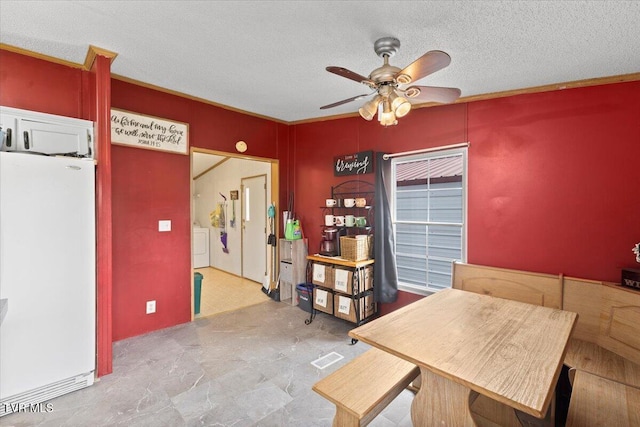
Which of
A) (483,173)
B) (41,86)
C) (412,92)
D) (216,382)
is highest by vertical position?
(41,86)

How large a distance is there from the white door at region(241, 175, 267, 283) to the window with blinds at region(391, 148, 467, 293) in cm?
216

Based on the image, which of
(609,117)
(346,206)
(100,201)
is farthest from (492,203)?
(100,201)

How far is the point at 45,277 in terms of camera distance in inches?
78.2

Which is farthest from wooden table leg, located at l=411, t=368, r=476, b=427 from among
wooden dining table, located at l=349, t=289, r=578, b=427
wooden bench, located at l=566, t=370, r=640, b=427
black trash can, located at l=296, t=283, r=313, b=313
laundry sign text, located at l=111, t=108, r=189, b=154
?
laundry sign text, located at l=111, t=108, r=189, b=154

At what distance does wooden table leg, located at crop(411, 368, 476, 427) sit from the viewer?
138cm

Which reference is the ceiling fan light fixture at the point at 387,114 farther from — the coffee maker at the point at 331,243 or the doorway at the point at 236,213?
the doorway at the point at 236,213

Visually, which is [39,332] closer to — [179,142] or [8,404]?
[8,404]

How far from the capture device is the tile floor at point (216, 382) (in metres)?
1.86

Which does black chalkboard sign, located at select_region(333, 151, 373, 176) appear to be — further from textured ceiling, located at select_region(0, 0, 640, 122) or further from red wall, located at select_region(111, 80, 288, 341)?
red wall, located at select_region(111, 80, 288, 341)

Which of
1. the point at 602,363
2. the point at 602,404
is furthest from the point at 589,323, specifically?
the point at 602,404

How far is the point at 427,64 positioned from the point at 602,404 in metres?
Result: 2.02

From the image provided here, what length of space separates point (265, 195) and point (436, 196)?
2.54 meters

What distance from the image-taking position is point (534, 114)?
2.55 metres

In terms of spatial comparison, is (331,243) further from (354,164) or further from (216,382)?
(216,382)
